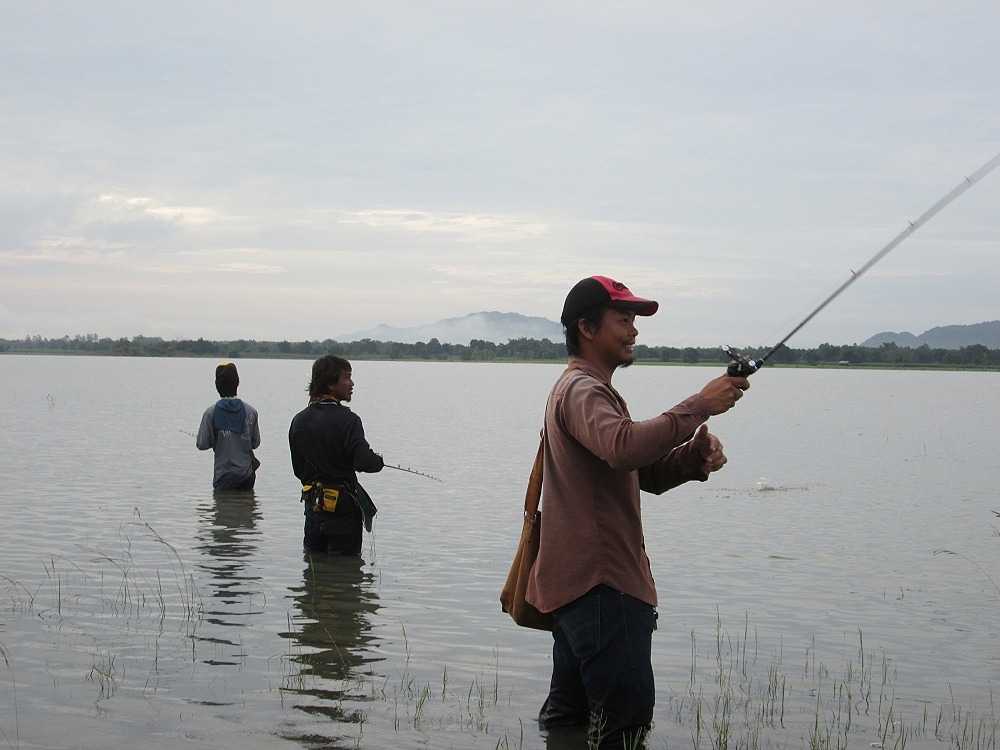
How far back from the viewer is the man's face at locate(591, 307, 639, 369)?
475cm

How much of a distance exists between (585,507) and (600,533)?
120mm

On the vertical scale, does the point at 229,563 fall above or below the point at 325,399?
below

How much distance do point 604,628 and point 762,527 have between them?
36.3 ft

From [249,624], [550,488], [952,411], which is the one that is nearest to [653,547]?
[249,624]

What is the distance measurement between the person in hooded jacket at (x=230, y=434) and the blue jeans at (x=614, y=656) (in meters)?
8.40

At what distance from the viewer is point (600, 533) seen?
4.56 metres

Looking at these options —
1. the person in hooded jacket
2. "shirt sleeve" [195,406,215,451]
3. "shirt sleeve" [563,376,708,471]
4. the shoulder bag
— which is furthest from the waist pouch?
"shirt sleeve" [563,376,708,471]

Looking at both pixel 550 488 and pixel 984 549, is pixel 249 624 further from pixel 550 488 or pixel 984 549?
pixel 984 549

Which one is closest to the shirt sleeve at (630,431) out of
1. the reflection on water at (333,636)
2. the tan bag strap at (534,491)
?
the tan bag strap at (534,491)

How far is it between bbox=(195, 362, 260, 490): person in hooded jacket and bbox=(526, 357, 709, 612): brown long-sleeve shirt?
8.24 metres

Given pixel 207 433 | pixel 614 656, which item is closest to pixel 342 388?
pixel 207 433

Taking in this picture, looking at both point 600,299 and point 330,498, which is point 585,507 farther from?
point 330,498

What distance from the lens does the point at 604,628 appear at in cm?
454

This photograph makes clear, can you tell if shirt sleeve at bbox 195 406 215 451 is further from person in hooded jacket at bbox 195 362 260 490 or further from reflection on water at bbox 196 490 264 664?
reflection on water at bbox 196 490 264 664
